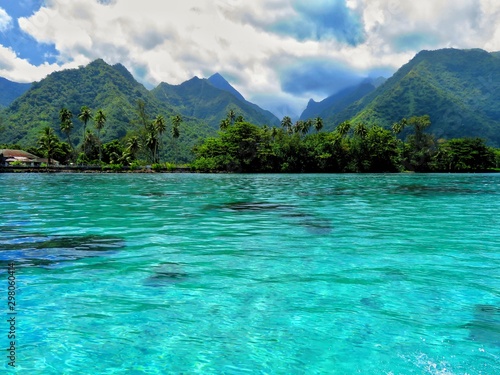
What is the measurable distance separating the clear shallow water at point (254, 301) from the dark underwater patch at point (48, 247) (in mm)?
38

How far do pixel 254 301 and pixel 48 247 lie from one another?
7705 millimetres

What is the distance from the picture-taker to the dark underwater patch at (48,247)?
32.0 feet

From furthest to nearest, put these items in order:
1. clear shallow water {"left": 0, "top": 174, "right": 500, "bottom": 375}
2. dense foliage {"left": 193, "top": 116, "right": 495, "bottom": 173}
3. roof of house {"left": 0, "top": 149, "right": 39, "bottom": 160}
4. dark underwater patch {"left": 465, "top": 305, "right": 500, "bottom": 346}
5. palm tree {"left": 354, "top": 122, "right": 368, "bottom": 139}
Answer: palm tree {"left": 354, "top": 122, "right": 368, "bottom": 139}
dense foliage {"left": 193, "top": 116, "right": 495, "bottom": 173}
roof of house {"left": 0, "top": 149, "right": 39, "bottom": 160}
dark underwater patch {"left": 465, "top": 305, "right": 500, "bottom": 346}
clear shallow water {"left": 0, "top": 174, "right": 500, "bottom": 375}

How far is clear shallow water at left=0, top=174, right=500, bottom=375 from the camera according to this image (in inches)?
187

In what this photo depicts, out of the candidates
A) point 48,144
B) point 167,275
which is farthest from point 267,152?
point 167,275

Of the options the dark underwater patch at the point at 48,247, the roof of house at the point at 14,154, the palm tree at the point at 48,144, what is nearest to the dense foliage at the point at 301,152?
the palm tree at the point at 48,144

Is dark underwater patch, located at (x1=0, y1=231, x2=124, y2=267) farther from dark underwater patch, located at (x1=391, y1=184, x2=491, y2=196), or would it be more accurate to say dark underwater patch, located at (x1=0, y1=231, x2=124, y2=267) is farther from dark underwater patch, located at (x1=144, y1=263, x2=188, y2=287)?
dark underwater patch, located at (x1=391, y1=184, x2=491, y2=196)

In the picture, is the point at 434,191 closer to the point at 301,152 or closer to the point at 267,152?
the point at 267,152

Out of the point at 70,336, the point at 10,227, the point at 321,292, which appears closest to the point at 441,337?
the point at 321,292

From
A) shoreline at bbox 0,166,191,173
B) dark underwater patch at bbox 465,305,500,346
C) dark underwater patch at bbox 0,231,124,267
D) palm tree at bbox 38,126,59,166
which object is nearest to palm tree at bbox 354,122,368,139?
shoreline at bbox 0,166,191,173

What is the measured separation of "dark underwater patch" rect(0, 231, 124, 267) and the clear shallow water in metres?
0.04

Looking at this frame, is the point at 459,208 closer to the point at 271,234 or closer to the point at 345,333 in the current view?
the point at 271,234

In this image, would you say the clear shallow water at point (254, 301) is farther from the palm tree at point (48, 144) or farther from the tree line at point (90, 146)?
the palm tree at point (48, 144)

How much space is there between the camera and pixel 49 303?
21.7 feet
